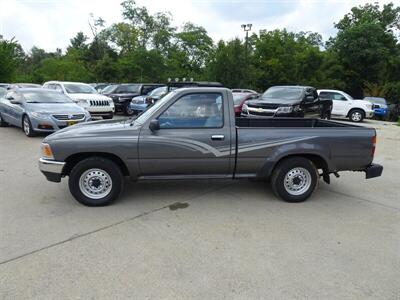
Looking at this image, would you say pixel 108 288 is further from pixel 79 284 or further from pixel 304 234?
pixel 304 234

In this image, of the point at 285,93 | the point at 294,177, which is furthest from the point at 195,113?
the point at 285,93

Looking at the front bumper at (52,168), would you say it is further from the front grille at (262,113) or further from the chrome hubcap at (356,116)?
the chrome hubcap at (356,116)

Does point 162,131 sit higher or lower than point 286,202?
higher

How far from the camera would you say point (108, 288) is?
9.53ft

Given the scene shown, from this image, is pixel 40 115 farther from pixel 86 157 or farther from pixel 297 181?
pixel 297 181

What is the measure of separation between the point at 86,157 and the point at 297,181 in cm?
309

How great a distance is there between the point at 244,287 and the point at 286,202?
2326 millimetres

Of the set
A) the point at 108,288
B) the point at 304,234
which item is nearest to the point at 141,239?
the point at 108,288

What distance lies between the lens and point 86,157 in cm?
475

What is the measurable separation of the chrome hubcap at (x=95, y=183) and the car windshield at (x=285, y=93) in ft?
32.6

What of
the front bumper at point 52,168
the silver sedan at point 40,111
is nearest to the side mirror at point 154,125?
the front bumper at point 52,168

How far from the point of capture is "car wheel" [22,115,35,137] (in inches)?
394

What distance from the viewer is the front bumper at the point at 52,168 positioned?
182 inches

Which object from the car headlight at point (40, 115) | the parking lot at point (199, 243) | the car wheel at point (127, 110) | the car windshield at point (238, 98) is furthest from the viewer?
the car wheel at point (127, 110)
